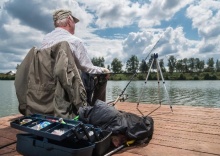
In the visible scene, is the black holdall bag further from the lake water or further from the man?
the lake water

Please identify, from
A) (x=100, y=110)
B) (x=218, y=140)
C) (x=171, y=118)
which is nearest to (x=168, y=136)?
(x=218, y=140)

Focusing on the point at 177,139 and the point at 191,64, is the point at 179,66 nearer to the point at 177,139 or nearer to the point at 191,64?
the point at 191,64

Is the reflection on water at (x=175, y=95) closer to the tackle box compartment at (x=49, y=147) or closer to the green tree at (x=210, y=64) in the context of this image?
the tackle box compartment at (x=49, y=147)

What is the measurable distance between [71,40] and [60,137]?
1.79m

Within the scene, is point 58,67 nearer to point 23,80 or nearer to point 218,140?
point 23,80

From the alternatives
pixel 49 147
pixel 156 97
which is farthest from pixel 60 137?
pixel 156 97

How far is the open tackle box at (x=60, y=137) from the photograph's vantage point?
6.42 ft

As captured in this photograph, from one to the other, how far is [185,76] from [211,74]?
1240cm

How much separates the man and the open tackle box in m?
1.16

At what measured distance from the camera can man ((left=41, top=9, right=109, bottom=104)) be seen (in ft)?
10.8

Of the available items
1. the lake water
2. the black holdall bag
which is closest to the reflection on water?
the lake water

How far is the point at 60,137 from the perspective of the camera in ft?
6.07

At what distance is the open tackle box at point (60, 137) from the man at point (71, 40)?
1.16 m

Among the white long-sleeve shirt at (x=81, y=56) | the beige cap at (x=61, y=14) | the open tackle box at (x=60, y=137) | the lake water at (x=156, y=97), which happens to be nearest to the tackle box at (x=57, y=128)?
the open tackle box at (x=60, y=137)
